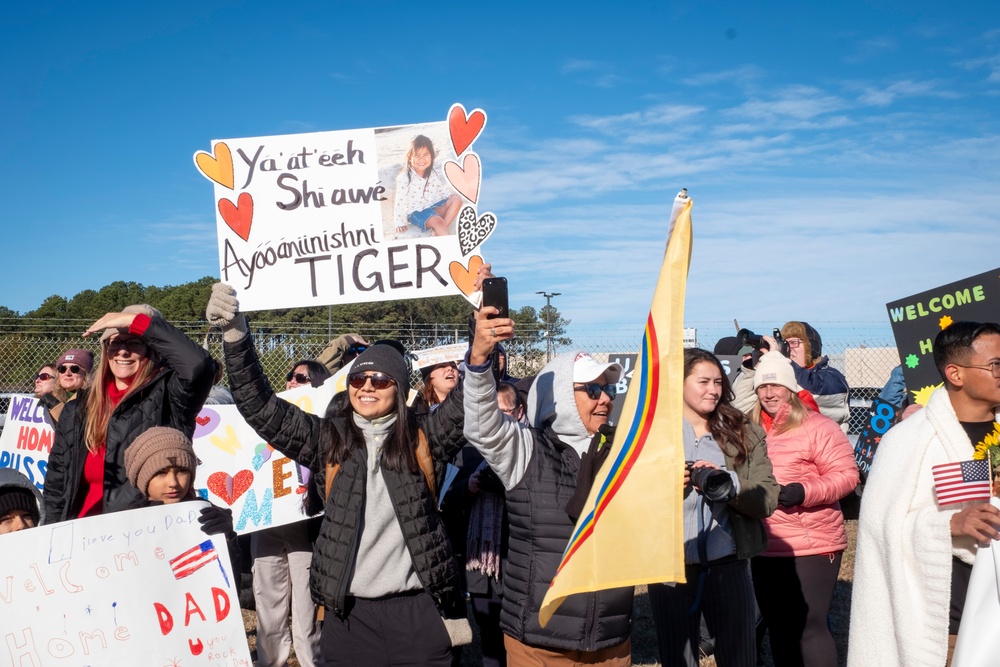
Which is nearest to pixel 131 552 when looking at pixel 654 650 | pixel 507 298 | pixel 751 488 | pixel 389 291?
pixel 507 298

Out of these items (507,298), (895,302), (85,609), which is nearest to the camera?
(85,609)

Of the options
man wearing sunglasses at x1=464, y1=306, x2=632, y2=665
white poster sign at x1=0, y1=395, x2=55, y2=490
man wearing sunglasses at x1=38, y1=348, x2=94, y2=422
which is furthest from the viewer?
white poster sign at x1=0, y1=395, x2=55, y2=490

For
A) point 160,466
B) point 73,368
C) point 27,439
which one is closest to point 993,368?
point 160,466

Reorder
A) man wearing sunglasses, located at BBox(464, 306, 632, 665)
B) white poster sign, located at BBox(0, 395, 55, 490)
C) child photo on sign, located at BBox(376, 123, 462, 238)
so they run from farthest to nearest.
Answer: white poster sign, located at BBox(0, 395, 55, 490), child photo on sign, located at BBox(376, 123, 462, 238), man wearing sunglasses, located at BBox(464, 306, 632, 665)

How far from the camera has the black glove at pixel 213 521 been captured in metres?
3.29

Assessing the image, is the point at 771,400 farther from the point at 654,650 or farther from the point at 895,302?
the point at 654,650

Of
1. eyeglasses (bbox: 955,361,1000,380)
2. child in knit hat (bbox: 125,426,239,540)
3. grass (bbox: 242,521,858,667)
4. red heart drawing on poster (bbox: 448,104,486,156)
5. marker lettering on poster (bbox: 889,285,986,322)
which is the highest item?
red heart drawing on poster (bbox: 448,104,486,156)

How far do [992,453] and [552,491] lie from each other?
1593 millimetres

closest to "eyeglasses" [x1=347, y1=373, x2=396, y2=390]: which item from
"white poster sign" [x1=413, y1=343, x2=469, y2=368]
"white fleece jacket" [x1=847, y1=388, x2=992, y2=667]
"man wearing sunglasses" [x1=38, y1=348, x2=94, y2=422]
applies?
"white fleece jacket" [x1=847, y1=388, x2=992, y2=667]

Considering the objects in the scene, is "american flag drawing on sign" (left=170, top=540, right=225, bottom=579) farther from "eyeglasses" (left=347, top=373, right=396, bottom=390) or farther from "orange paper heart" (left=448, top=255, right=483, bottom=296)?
"orange paper heart" (left=448, top=255, right=483, bottom=296)

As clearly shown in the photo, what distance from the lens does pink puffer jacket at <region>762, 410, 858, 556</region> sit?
4.94 meters

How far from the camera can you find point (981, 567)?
313 centimetres

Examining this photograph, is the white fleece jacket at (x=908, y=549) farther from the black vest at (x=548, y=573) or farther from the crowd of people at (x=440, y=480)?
the black vest at (x=548, y=573)

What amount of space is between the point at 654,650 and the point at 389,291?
3.45 m
